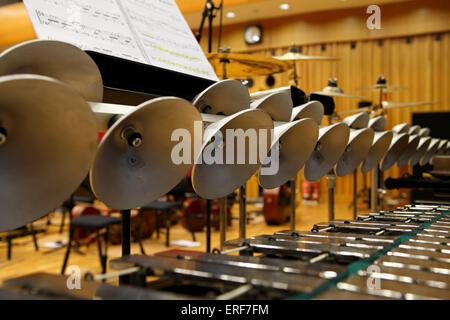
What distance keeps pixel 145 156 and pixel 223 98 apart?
1.63ft

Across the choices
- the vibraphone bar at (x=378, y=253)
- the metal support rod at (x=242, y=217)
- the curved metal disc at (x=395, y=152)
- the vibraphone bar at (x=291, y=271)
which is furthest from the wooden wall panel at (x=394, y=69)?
the vibraphone bar at (x=291, y=271)

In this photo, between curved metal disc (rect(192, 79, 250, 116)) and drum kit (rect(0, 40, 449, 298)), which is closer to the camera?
drum kit (rect(0, 40, 449, 298))

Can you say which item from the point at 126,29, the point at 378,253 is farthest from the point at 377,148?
the point at 126,29

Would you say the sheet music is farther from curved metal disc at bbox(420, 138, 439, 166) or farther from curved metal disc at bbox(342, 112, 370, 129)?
curved metal disc at bbox(420, 138, 439, 166)

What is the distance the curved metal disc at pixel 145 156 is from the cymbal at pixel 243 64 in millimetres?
1625

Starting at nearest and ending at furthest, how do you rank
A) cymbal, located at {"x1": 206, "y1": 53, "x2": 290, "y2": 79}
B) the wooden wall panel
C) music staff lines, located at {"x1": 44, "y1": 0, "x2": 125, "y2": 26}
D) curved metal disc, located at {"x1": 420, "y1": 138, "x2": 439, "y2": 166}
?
music staff lines, located at {"x1": 44, "y1": 0, "x2": 125, "y2": 26} < cymbal, located at {"x1": 206, "y1": 53, "x2": 290, "y2": 79} < curved metal disc, located at {"x1": 420, "y1": 138, "x2": 439, "y2": 166} < the wooden wall panel

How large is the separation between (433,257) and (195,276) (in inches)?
25.6

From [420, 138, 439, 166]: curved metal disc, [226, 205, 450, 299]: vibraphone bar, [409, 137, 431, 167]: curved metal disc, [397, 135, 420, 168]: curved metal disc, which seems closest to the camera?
[226, 205, 450, 299]: vibraphone bar

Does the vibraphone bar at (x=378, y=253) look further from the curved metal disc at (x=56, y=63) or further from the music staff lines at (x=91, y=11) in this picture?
the music staff lines at (x=91, y=11)

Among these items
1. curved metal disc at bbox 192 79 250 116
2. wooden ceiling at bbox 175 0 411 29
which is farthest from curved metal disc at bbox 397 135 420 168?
wooden ceiling at bbox 175 0 411 29

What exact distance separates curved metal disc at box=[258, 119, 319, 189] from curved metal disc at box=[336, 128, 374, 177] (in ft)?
1.82

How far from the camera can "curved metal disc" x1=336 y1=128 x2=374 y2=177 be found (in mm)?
2148

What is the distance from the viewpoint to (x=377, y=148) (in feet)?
8.16

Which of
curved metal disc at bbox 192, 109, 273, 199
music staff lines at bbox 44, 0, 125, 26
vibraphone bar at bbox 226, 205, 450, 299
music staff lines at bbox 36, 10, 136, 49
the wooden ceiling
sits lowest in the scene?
vibraphone bar at bbox 226, 205, 450, 299
